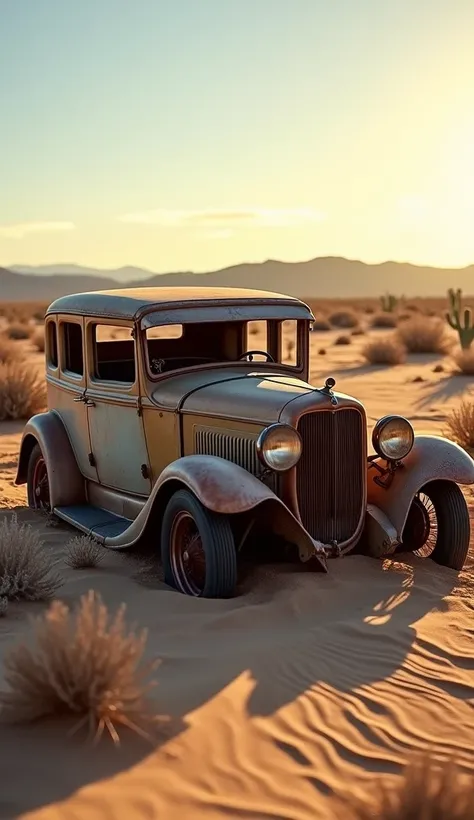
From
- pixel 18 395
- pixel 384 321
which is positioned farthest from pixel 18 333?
pixel 18 395

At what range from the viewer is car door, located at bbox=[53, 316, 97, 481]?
737 cm

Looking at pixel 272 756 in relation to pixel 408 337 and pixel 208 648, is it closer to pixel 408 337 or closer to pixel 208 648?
pixel 208 648

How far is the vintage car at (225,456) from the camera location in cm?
555

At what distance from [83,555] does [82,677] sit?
92.6 inches

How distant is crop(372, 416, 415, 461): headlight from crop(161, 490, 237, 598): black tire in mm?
1311

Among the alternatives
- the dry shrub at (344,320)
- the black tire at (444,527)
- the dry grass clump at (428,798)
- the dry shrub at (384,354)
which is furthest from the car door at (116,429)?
the dry shrub at (344,320)

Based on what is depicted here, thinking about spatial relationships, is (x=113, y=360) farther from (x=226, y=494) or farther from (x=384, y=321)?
(x=384, y=321)

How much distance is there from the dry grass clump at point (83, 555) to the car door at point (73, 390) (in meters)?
1.16

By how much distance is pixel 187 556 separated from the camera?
5.66 m

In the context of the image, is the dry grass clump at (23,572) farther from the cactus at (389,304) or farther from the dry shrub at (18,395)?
the cactus at (389,304)

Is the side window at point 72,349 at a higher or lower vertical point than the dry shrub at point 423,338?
higher

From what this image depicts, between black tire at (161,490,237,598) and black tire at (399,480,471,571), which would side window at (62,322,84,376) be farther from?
black tire at (399,480,471,571)

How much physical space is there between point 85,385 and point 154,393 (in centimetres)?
103

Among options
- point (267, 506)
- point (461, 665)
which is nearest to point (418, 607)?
point (461, 665)
